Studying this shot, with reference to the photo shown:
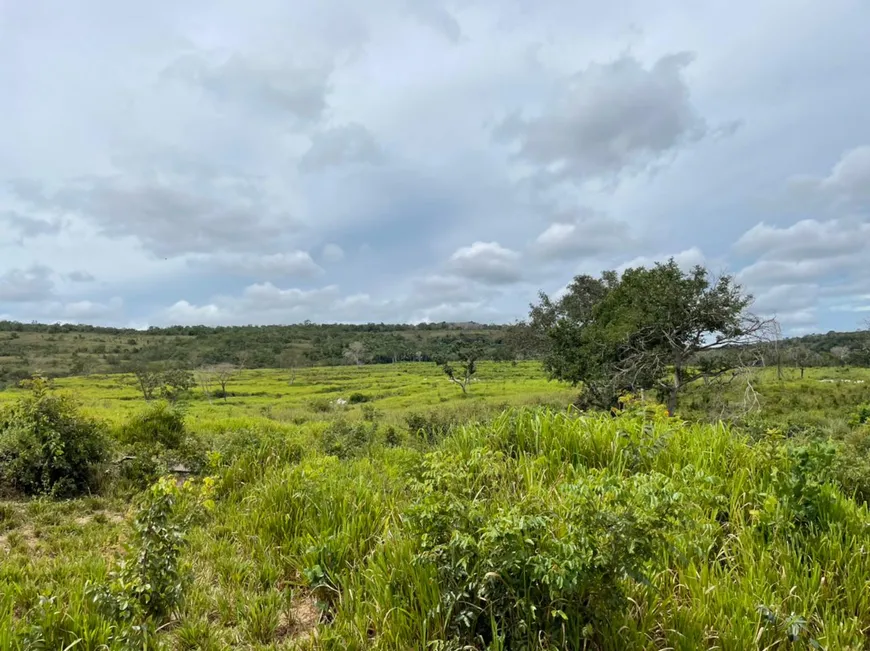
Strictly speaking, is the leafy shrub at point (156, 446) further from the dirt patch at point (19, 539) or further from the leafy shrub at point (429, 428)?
the leafy shrub at point (429, 428)

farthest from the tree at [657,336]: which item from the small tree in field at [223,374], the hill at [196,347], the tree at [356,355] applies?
the tree at [356,355]

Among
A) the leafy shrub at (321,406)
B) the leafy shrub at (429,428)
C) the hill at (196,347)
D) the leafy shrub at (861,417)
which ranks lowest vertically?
the leafy shrub at (321,406)

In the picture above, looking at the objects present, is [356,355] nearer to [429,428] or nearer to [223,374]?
[223,374]

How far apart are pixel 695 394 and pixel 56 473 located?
1082 inches

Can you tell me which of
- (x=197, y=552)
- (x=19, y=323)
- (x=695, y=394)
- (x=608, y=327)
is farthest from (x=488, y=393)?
(x=19, y=323)

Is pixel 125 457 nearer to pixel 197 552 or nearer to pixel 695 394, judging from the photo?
pixel 197 552

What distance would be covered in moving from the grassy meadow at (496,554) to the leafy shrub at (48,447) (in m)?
1.04

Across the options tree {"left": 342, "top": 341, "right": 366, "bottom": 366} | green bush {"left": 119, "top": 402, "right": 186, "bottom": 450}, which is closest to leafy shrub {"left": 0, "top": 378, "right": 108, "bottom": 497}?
green bush {"left": 119, "top": 402, "right": 186, "bottom": 450}

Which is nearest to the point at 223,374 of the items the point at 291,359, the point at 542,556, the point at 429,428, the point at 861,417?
the point at 291,359

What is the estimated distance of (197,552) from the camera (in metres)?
4.63

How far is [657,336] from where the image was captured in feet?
58.9

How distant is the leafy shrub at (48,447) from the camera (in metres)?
6.92

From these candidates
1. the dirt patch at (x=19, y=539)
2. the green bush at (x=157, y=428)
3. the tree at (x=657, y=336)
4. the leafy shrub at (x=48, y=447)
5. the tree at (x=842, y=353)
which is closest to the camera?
the dirt patch at (x=19, y=539)

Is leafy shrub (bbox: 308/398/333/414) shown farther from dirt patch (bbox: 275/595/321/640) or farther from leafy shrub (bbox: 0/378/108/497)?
dirt patch (bbox: 275/595/321/640)
